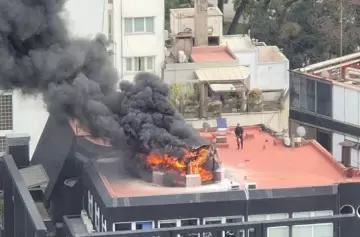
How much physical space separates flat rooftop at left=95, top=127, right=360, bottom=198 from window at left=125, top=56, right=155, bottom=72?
39.2 feet

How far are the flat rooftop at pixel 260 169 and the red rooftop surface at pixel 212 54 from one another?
13757 mm

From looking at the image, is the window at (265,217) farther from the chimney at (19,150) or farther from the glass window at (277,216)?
the chimney at (19,150)

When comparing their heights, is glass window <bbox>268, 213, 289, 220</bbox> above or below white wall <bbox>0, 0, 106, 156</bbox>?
below

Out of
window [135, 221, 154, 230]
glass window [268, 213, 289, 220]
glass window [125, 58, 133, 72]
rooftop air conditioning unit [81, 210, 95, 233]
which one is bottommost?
rooftop air conditioning unit [81, 210, 95, 233]

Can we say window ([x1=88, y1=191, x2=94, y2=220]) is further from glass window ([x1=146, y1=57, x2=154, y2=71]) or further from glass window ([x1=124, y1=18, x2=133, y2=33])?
glass window ([x1=146, y1=57, x2=154, y2=71])

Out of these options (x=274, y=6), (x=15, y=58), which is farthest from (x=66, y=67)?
(x=274, y=6)

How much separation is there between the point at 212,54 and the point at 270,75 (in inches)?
103

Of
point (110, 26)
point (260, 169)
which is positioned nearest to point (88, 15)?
point (110, 26)

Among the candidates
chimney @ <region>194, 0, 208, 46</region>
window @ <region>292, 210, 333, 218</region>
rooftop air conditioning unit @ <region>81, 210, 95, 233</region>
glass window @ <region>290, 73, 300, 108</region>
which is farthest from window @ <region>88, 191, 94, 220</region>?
chimney @ <region>194, 0, 208, 46</region>

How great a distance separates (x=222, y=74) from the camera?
198 ft

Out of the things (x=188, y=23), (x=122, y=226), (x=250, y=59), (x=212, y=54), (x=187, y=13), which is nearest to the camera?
(x=122, y=226)

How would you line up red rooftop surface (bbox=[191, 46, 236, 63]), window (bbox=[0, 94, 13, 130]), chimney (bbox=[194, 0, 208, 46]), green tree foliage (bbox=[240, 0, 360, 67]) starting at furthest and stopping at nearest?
green tree foliage (bbox=[240, 0, 360, 67]) → chimney (bbox=[194, 0, 208, 46]) → red rooftop surface (bbox=[191, 46, 236, 63]) → window (bbox=[0, 94, 13, 130])

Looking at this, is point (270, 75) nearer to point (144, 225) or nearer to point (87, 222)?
point (87, 222)

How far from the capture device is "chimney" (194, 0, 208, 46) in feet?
206
